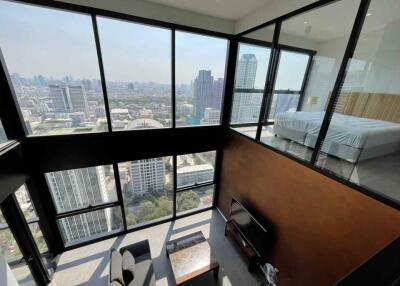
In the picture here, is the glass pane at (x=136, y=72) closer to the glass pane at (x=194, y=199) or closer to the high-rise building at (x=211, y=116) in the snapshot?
the high-rise building at (x=211, y=116)

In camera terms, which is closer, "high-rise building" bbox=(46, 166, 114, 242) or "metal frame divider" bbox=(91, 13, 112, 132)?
"metal frame divider" bbox=(91, 13, 112, 132)

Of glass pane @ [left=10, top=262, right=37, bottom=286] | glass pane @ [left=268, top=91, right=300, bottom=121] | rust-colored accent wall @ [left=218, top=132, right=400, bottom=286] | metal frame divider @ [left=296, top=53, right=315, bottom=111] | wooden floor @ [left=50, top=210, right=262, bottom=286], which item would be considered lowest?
wooden floor @ [left=50, top=210, right=262, bottom=286]

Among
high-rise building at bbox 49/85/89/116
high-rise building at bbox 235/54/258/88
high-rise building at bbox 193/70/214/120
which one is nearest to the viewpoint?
high-rise building at bbox 49/85/89/116

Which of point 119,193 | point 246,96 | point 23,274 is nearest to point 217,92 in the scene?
point 246,96

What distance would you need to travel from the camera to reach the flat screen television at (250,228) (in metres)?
2.80

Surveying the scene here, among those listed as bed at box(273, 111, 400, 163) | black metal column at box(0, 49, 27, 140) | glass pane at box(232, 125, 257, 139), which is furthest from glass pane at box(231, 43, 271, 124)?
black metal column at box(0, 49, 27, 140)

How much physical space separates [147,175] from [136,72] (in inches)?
80.8

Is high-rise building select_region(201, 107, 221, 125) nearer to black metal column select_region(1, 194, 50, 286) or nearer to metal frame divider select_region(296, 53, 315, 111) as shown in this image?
metal frame divider select_region(296, 53, 315, 111)

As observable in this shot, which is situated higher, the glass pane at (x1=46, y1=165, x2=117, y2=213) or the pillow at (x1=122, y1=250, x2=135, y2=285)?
the glass pane at (x1=46, y1=165, x2=117, y2=213)

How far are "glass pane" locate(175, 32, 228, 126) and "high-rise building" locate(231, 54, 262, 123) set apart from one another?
1.17ft

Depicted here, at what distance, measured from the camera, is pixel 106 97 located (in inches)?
112

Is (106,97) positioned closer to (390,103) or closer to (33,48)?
(33,48)

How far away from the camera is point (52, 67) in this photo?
97.6 inches

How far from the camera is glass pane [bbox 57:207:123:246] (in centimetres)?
340
